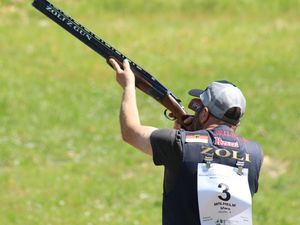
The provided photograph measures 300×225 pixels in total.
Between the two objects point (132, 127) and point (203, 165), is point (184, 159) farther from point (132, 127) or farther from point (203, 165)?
point (132, 127)

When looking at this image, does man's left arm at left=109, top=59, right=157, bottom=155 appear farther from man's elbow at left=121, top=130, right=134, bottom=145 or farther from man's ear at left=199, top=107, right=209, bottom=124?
man's ear at left=199, top=107, right=209, bottom=124

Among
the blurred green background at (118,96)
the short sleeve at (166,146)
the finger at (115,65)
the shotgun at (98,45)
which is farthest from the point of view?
the blurred green background at (118,96)

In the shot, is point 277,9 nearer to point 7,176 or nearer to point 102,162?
point 102,162

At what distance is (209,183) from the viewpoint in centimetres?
600

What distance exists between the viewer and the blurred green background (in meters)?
13.6

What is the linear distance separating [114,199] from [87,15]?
1383 cm

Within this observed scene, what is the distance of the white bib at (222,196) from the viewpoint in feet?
19.7

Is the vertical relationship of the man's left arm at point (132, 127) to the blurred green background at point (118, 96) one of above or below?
below

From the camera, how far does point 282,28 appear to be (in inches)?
1029

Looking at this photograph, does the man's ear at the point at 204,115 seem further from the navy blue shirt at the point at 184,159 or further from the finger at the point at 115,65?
the finger at the point at 115,65

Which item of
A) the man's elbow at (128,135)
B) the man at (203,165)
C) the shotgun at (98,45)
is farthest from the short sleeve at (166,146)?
the shotgun at (98,45)

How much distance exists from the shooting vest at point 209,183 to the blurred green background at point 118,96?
252 inches

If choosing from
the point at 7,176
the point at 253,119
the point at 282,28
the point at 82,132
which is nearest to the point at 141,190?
the point at 7,176

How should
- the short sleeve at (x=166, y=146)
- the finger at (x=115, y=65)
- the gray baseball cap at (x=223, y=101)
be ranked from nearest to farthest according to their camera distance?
the short sleeve at (x=166, y=146) → the gray baseball cap at (x=223, y=101) → the finger at (x=115, y=65)
